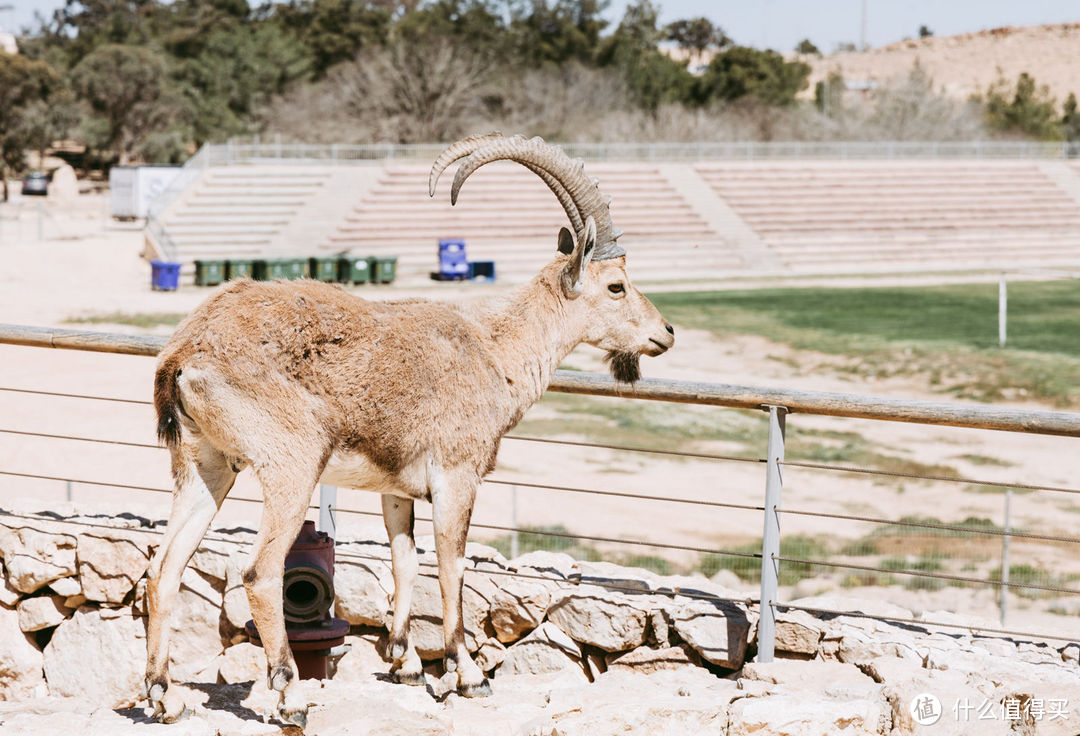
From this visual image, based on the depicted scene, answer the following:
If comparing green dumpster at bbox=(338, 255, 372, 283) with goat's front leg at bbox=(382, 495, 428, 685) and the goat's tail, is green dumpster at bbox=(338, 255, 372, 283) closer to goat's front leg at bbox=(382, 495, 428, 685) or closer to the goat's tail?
goat's front leg at bbox=(382, 495, 428, 685)

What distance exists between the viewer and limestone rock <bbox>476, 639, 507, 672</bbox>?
5582 millimetres

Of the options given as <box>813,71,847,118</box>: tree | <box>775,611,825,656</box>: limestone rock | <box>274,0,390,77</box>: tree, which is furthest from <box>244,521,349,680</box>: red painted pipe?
<box>274,0,390,77</box>: tree

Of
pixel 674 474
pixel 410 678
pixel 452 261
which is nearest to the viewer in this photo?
pixel 410 678

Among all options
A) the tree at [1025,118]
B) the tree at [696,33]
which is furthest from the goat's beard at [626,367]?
the tree at [696,33]

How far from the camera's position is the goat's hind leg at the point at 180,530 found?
4492mm

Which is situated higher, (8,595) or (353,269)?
(8,595)

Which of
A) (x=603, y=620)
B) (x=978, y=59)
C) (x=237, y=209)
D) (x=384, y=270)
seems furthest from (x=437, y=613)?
(x=978, y=59)

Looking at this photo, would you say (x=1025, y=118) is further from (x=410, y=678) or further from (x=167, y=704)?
(x=167, y=704)

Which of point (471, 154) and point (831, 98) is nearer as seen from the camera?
point (471, 154)

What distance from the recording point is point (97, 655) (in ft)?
19.1

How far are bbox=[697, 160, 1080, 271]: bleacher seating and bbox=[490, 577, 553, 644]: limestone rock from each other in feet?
128

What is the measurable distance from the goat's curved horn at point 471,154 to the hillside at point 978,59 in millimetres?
130981

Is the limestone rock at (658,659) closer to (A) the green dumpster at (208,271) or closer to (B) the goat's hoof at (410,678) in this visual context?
(B) the goat's hoof at (410,678)

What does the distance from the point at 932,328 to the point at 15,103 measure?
61600 millimetres
